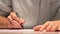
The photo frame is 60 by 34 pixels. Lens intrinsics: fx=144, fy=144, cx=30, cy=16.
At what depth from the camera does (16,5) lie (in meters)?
1.13

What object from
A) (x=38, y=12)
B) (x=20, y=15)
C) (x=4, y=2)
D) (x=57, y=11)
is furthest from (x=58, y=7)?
(x=4, y=2)

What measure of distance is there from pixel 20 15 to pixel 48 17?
21cm

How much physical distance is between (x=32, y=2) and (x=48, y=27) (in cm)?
60

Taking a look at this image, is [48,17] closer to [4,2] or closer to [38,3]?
[38,3]

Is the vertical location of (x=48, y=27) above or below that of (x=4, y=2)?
below

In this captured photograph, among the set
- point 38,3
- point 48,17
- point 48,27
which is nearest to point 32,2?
point 38,3

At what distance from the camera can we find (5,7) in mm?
1088

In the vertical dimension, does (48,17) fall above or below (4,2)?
below

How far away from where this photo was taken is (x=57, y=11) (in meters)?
1.04

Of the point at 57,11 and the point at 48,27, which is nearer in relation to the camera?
the point at 48,27

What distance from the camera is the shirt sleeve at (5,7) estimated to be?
3.49 ft

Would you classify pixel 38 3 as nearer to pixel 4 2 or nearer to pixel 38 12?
pixel 38 12

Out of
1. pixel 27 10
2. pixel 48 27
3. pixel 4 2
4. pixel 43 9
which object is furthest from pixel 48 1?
pixel 48 27

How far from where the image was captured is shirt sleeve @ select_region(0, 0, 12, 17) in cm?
106
